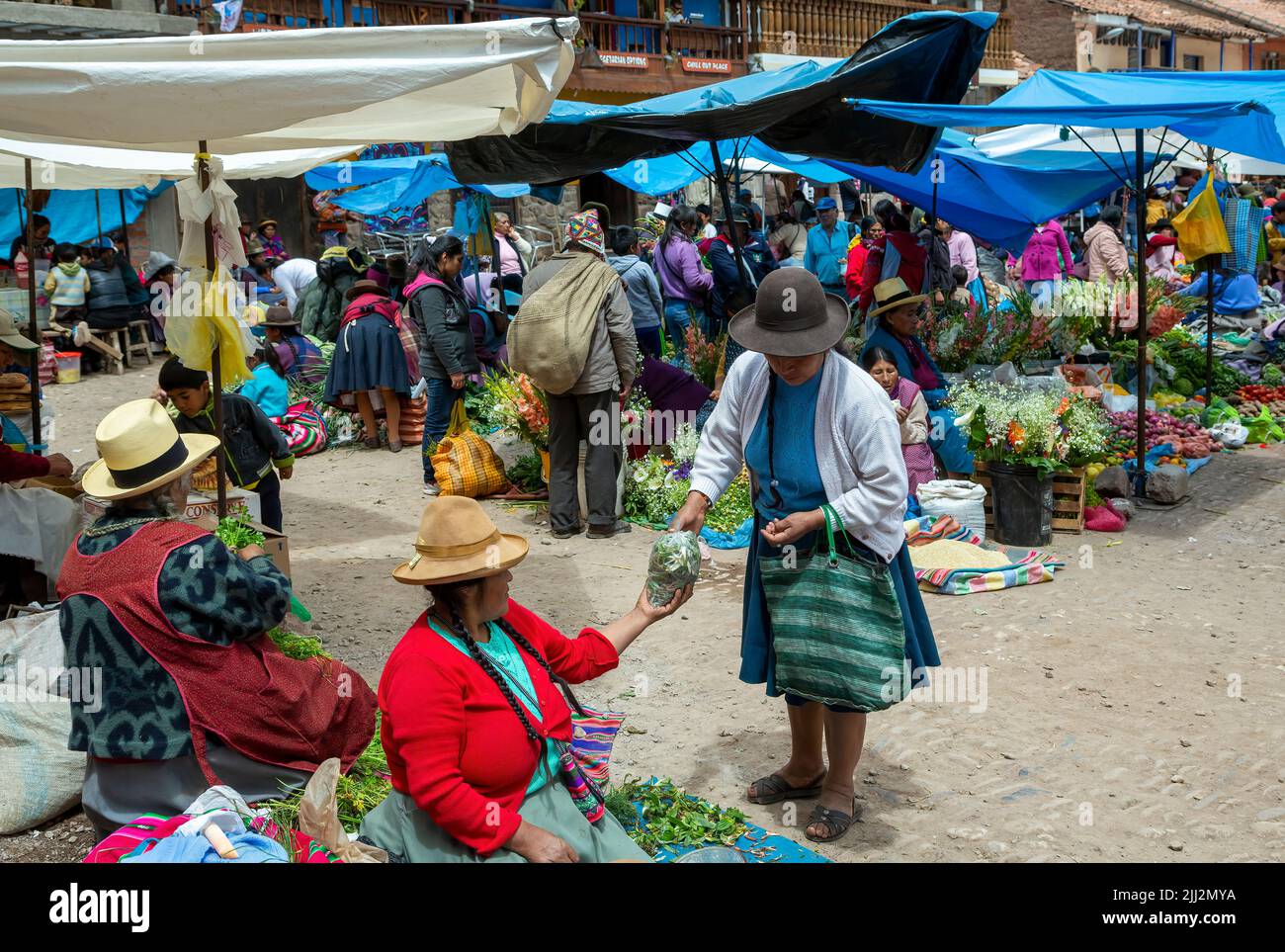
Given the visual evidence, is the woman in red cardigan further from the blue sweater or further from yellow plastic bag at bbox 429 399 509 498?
the blue sweater

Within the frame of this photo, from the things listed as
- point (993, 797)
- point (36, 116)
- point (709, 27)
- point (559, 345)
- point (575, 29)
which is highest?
point (709, 27)

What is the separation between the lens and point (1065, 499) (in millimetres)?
7273

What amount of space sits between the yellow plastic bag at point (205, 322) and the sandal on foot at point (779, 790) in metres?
2.78

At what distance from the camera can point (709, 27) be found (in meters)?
22.7

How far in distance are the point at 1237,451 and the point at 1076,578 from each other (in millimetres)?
3812

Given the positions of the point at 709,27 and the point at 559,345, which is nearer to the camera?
the point at 559,345

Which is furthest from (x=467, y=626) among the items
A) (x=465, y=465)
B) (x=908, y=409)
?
(x=465, y=465)

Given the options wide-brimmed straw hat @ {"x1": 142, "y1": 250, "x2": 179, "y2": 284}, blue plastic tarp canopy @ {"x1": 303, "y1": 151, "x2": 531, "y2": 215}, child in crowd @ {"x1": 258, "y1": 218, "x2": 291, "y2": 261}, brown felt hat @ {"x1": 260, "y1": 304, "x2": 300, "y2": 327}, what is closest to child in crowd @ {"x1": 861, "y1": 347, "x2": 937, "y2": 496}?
brown felt hat @ {"x1": 260, "y1": 304, "x2": 300, "y2": 327}

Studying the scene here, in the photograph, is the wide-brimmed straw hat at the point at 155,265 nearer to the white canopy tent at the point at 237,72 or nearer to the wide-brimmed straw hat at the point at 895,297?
the wide-brimmed straw hat at the point at 895,297

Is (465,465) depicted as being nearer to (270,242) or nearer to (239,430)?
(239,430)

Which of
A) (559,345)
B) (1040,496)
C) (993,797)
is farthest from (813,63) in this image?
(993,797)

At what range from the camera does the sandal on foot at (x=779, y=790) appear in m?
4.00

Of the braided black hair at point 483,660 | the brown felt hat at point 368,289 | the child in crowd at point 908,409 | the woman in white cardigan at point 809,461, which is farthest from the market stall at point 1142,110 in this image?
the brown felt hat at point 368,289

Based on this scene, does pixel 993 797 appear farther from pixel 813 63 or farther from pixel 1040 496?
pixel 813 63
